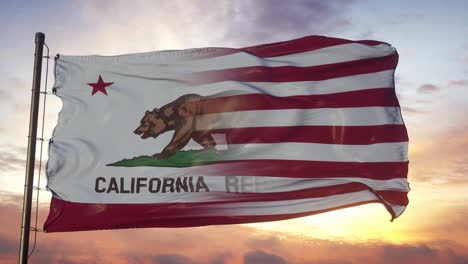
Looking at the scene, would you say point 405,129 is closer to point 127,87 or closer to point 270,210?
Answer: point 270,210

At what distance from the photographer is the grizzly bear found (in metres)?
13.4

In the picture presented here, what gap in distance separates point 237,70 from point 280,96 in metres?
1.08

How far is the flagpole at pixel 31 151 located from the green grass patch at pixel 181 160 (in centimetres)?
153

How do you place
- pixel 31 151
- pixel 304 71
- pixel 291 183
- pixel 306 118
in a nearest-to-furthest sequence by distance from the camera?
pixel 31 151 < pixel 291 183 < pixel 306 118 < pixel 304 71

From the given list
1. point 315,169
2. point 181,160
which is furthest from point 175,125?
point 315,169

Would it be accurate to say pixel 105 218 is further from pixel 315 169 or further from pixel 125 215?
pixel 315 169

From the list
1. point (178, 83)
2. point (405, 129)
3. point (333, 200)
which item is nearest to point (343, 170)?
point (333, 200)

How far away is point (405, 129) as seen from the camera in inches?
538

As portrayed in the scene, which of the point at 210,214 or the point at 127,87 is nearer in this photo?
the point at 210,214

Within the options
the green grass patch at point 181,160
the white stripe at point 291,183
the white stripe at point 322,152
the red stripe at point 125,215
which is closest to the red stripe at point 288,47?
the white stripe at point 322,152

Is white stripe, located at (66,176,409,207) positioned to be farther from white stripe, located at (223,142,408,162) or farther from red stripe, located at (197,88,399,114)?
red stripe, located at (197,88,399,114)

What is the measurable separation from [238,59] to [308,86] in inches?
62.4

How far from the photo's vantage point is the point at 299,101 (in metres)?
13.9

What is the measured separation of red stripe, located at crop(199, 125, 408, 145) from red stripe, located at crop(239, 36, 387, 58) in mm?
1749
